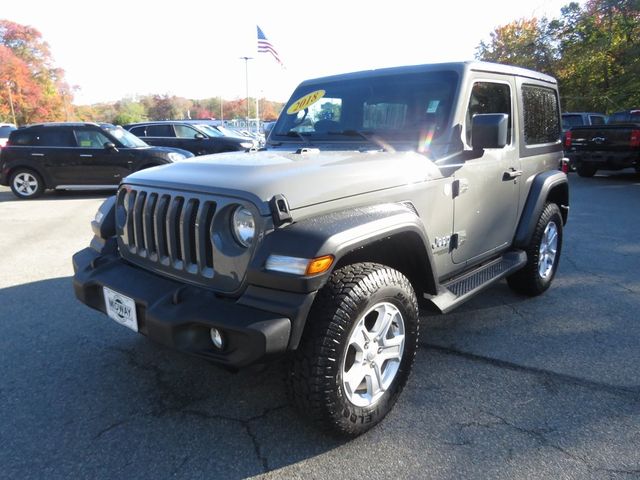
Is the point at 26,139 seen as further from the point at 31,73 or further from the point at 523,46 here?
the point at 31,73

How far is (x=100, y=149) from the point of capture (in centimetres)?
1084

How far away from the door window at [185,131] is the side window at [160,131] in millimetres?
150

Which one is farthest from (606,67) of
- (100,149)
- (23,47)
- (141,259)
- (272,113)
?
(272,113)

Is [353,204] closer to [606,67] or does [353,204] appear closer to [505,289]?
[505,289]

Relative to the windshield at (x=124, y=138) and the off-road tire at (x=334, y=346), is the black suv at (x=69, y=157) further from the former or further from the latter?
the off-road tire at (x=334, y=346)

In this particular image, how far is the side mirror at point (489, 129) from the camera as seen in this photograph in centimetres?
282

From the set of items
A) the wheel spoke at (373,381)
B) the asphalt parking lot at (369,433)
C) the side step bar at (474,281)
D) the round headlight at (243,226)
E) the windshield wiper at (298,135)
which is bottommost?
the asphalt parking lot at (369,433)

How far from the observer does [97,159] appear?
1079 cm

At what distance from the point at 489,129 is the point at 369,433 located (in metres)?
1.85

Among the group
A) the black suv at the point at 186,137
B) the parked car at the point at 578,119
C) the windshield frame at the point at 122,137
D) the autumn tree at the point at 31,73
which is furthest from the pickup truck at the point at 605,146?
the autumn tree at the point at 31,73

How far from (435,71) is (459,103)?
0.31 meters

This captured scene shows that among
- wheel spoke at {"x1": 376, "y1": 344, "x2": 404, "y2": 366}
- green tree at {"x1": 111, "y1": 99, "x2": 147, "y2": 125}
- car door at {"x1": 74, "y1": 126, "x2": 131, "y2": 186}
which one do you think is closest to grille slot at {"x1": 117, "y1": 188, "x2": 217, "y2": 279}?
wheel spoke at {"x1": 376, "y1": 344, "x2": 404, "y2": 366}

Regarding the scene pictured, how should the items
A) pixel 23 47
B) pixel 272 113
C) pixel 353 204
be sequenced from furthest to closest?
pixel 272 113, pixel 23 47, pixel 353 204

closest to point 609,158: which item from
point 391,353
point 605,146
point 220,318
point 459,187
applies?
point 605,146
